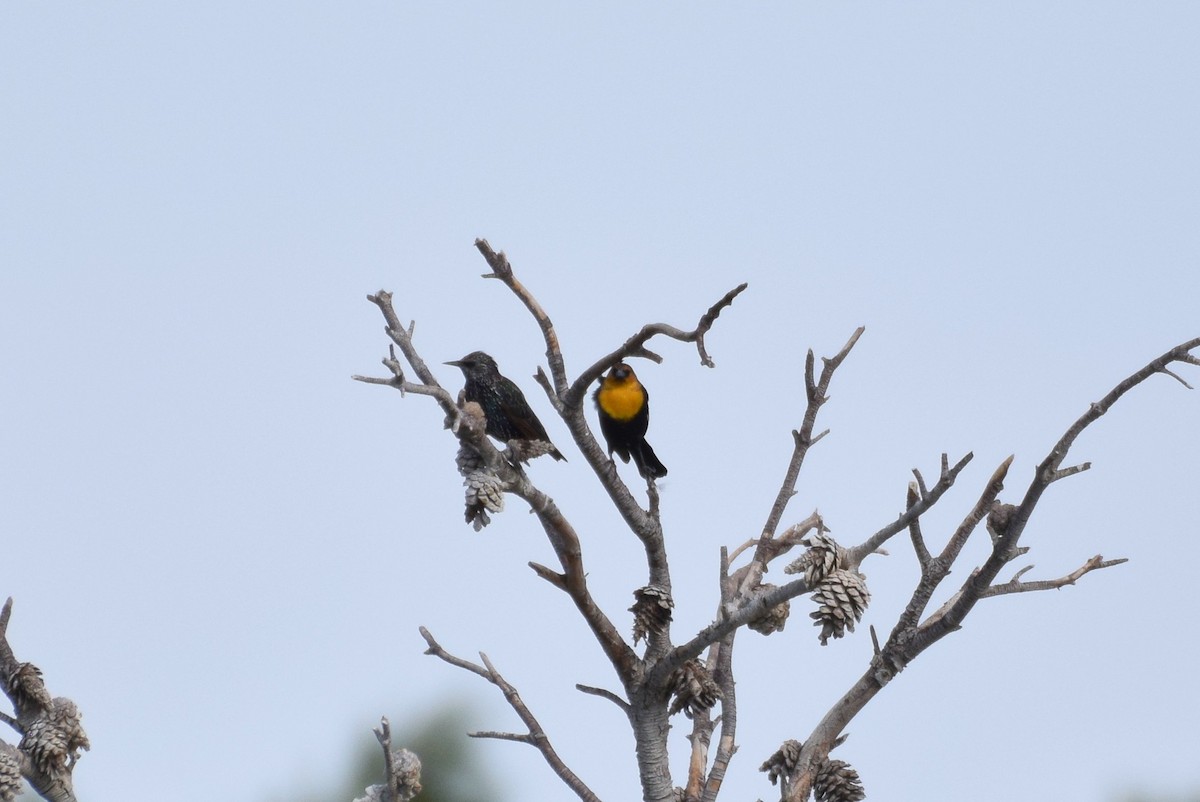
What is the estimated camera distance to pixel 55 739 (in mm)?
3676

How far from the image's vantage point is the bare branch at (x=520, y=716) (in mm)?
4942

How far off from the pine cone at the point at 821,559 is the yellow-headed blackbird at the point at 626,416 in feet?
12.8

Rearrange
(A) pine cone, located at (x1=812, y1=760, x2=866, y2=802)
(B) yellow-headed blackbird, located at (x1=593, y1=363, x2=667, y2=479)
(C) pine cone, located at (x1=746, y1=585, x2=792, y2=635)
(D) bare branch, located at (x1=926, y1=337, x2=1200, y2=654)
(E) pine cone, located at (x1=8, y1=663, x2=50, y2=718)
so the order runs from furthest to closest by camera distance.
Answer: (B) yellow-headed blackbird, located at (x1=593, y1=363, x2=667, y2=479), (C) pine cone, located at (x1=746, y1=585, x2=792, y2=635), (A) pine cone, located at (x1=812, y1=760, x2=866, y2=802), (D) bare branch, located at (x1=926, y1=337, x2=1200, y2=654), (E) pine cone, located at (x1=8, y1=663, x2=50, y2=718)

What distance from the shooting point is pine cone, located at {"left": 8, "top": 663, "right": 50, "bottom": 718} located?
12.4ft

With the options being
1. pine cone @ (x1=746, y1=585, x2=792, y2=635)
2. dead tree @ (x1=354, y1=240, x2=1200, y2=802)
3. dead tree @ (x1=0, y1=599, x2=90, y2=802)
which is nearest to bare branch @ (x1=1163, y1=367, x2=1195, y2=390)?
dead tree @ (x1=354, y1=240, x2=1200, y2=802)

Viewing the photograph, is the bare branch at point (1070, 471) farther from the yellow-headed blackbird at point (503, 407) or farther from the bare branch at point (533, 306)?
the yellow-headed blackbird at point (503, 407)

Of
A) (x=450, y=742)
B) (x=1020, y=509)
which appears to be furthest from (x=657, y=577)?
(x=450, y=742)

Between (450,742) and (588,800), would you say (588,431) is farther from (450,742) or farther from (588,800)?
(450,742)

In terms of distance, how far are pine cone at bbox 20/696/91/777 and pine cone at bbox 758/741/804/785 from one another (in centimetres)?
242

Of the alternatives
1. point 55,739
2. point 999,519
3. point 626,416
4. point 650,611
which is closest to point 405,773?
point 55,739

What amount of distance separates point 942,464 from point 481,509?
5.22 feet

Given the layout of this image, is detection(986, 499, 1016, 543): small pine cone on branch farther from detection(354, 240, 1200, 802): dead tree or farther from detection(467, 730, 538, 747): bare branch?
detection(467, 730, 538, 747): bare branch

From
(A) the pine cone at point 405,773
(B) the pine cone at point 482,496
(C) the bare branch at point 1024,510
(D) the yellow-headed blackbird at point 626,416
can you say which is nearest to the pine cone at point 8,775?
(A) the pine cone at point 405,773

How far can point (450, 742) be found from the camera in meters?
6.88
